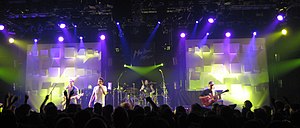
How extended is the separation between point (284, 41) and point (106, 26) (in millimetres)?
8912

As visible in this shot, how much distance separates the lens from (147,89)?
14273mm

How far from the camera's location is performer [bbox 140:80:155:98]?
14.1 m

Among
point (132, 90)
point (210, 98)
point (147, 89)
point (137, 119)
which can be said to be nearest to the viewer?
point (137, 119)

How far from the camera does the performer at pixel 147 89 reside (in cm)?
1411

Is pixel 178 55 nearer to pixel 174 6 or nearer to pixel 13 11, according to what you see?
pixel 174 6

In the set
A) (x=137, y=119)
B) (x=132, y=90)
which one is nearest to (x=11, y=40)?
(x=132, y=90)

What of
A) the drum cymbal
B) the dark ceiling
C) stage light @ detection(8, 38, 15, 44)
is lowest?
the drum cymbal

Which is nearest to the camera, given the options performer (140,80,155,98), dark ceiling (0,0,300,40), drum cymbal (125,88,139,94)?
dark ceiling (0,0,300,40)

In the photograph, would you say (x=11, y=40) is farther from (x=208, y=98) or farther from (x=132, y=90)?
(x=208, y=98)

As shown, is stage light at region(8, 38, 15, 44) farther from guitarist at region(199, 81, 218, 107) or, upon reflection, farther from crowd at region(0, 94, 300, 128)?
crowd at region(0, 94, 300, 128)

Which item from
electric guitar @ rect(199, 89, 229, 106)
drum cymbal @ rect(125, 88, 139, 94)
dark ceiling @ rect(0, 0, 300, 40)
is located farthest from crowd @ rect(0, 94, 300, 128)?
drum cymbal @ rect(125, 88, 139, 94)

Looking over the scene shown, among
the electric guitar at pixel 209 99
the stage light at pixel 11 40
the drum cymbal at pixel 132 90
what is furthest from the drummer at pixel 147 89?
the stage light at pixel 11 40

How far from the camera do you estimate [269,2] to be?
12.2 m

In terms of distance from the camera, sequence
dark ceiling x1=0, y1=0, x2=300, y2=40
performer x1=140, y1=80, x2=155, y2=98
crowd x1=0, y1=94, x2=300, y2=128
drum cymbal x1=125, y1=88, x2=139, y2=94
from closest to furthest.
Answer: crowd x1=0, y1=94, x2=300, y2=128 → dark ceiling x1=0, y1=0, x2=300, y2=40 → drum cymbal x1=125, y1=88, x2=139, y2=94 → performer x1=140, y1=80, x2=155, y2=98
